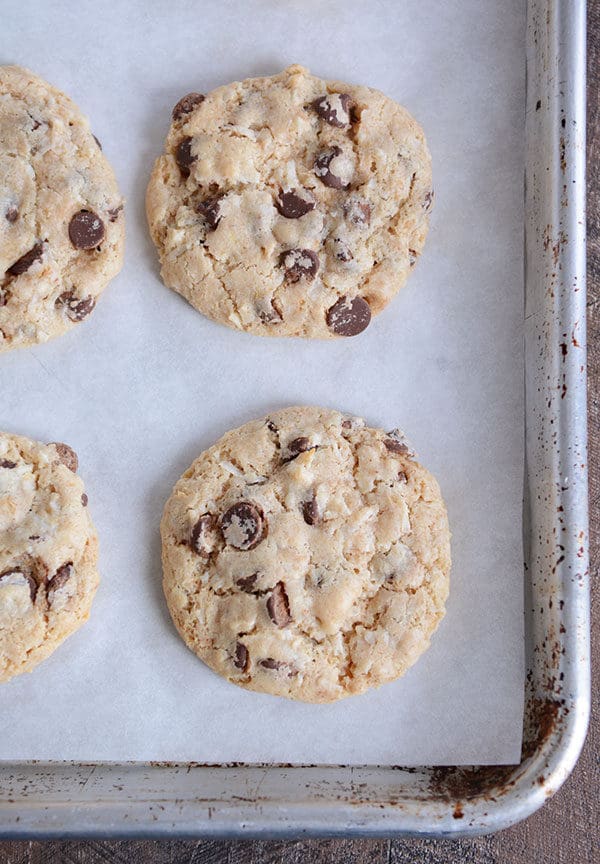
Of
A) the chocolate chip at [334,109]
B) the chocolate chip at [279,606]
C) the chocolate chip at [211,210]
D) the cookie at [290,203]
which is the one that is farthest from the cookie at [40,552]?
the chocolate chip at [334,109]

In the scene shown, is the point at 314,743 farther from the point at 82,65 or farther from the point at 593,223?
the point at 82,65

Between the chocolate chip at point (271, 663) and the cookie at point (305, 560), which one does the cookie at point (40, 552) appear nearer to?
the cookie at point (305, 560)

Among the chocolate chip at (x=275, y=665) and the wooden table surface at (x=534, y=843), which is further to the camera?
the wooden table surface at (x=534, y=843)

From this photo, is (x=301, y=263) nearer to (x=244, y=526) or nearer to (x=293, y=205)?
(x=293, y=205)

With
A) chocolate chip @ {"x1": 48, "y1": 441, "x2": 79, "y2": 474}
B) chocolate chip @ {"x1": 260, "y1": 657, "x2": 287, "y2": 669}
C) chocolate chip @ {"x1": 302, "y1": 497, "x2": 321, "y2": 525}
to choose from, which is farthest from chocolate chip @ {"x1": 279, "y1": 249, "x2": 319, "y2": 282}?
chocolate chip @ {"x1": 260, "y1": 657, "x2": 287, "y2": 669}

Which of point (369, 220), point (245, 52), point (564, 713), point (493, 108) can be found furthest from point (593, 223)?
point (564, 713)

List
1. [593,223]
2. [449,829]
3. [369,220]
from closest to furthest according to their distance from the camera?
[449,829]
[369,220]
[593,223]

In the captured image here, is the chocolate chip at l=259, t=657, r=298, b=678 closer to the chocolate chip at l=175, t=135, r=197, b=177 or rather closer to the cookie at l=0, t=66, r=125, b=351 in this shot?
the cookie at l=0, t=66, r=125, b=351
